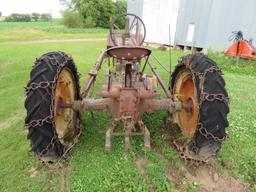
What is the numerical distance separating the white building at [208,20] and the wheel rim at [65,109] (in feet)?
29.7

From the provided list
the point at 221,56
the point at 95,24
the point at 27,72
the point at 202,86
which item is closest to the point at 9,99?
the point at 27,72

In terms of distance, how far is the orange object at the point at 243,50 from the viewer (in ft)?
31.5

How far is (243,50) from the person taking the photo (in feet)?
32.0

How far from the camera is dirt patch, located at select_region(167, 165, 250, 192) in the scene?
9.68ft

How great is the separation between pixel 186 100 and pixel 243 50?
7263 mm

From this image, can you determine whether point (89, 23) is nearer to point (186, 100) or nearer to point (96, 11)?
point (96, 11)

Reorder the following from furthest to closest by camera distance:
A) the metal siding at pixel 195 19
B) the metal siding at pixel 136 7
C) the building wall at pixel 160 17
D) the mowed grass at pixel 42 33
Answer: the mowed grass at pixel 42 33
the metal siding at pixel 136 7
the building wall at pixel 160 17
the metal siding at pixel 195 19

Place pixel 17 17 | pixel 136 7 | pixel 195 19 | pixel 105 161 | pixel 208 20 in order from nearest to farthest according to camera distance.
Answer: pixel 105 161, pixel 208 20, pixel 195 19, pixel 136 7, pixel 17 17

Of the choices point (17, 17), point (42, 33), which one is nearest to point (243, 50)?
point (42, 33)

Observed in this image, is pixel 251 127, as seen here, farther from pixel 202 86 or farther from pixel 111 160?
pixel 111 160

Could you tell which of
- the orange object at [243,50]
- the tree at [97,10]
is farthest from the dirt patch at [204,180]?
the tree at [97,10]

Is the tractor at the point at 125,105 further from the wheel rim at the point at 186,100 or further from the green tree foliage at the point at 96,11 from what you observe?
the green tree foliage at the point at 96,11

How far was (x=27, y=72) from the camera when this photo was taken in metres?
7.98

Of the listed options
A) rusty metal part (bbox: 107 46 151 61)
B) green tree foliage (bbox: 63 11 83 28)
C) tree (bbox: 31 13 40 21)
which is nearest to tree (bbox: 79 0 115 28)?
green tree foliage (bbox: 63 11 83 28)
